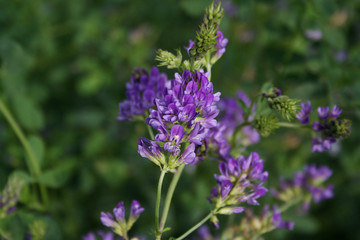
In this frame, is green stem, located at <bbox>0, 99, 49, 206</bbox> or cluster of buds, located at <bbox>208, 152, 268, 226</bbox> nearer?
cluster of buds, located at <bbox>208, 152, 268, 226</bbox>

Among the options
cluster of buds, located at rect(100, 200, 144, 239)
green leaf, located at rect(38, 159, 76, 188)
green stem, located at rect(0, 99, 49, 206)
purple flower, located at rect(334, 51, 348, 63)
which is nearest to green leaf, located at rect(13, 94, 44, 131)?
green stem, located at rect(0, 99, 49, 206)

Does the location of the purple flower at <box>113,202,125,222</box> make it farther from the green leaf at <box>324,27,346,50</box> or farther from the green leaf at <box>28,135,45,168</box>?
the green leaf at <box>324,27,346,50</box>

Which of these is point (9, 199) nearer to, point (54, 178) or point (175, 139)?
point (54, 178)

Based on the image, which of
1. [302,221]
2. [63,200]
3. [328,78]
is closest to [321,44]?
[328,78]

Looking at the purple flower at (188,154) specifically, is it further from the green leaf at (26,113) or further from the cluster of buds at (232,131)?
the green leaf at (26,113)

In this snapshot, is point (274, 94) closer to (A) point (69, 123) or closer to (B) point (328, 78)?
(B) point (328, 78)

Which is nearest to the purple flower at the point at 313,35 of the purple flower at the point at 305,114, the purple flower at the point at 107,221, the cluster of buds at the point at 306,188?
the cluster of buds at the point at 306,188

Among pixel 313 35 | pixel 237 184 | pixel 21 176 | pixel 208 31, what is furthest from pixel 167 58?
pixel 313 35
